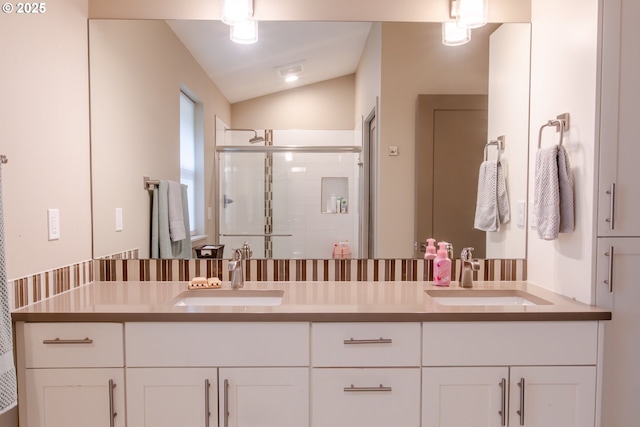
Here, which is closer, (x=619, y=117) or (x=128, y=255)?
(x=619, y=117)

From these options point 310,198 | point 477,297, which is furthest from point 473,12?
point 477,297

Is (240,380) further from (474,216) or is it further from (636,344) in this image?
(636,344)

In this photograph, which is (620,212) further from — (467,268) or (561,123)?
(467,268)

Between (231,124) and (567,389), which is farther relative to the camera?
(231,124)

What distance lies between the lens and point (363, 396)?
1309 mm

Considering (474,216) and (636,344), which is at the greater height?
(474,216)

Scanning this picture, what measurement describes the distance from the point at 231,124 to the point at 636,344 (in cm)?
187

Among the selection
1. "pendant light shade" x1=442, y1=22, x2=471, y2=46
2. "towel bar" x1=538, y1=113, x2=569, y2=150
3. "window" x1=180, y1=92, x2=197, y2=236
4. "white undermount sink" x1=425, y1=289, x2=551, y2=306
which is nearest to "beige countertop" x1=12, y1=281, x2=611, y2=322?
"white undermount sink" x1=425, y1=289, x2=551, y2=306

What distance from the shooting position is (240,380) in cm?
130

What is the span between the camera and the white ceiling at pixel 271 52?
1.81m

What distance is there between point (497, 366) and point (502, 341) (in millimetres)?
89

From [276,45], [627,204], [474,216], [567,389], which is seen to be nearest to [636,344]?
[567,389]

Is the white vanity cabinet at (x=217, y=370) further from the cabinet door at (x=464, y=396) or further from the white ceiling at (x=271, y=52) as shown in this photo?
the white ceiling at (x=271, y=52)

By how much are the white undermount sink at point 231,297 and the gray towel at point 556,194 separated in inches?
43.8
